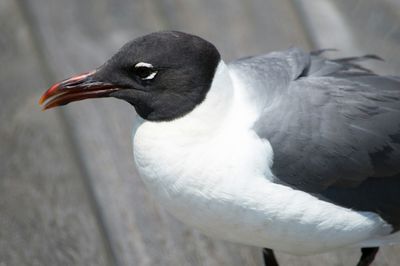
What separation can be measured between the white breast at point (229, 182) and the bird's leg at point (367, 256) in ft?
0.71

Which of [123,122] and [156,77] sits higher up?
[156,77]

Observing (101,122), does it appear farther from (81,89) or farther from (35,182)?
(81,89)

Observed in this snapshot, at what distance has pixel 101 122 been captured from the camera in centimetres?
274

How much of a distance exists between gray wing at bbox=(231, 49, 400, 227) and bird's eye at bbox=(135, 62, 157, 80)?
272mm

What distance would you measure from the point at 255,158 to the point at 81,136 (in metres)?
0.89

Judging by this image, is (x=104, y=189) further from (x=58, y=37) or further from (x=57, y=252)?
(x=58, y=37)

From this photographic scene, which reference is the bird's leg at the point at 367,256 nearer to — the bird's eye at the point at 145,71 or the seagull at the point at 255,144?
the seagull at the point at 255,144

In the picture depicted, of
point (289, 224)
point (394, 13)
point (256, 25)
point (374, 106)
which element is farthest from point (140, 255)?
point (394, 13)

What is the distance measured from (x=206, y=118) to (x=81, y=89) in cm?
31

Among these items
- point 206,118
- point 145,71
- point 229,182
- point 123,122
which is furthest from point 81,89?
point 123,122

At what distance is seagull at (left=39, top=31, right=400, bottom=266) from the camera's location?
6.41 ft

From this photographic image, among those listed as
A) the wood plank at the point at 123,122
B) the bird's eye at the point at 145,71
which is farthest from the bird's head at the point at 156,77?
the wood plank at the point at 123,122

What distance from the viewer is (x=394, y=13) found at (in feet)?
9.77

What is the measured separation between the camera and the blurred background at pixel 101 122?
7.93 ft
